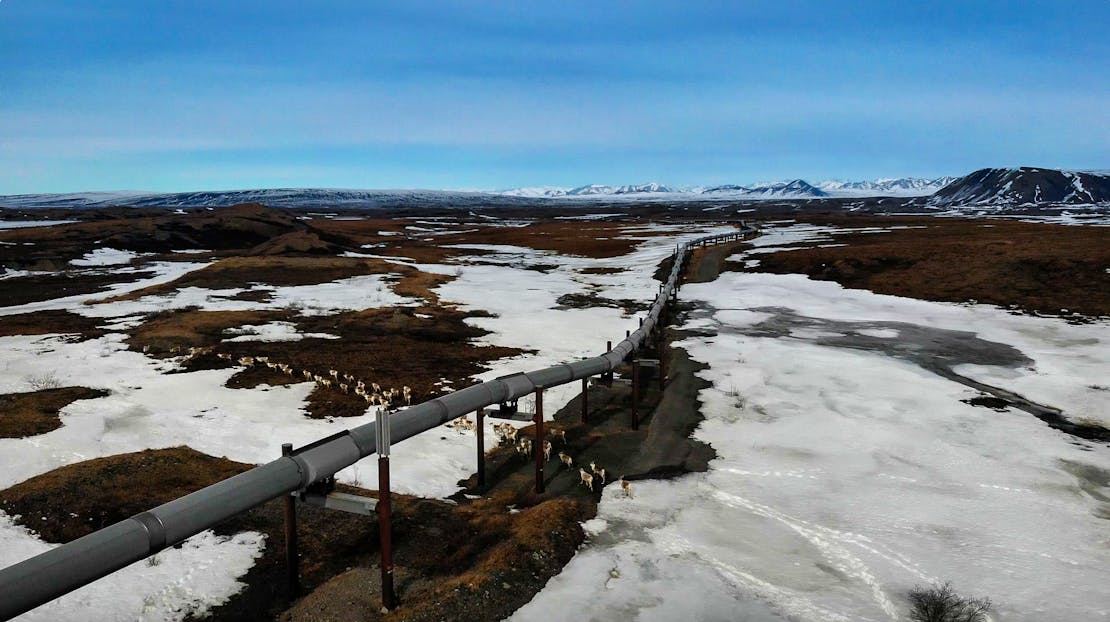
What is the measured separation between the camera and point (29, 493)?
11.2m

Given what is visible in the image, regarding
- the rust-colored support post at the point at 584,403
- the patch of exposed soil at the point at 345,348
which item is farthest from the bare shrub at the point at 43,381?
the rust-colored support post at the point at 584,403

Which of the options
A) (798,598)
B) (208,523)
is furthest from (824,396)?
(208,523)

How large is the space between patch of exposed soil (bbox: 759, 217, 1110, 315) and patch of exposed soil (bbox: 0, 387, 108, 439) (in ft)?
135

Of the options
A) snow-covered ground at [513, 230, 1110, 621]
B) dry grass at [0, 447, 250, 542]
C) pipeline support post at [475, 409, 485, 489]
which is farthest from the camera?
pipeline support post at [475, 409, 485, 489]

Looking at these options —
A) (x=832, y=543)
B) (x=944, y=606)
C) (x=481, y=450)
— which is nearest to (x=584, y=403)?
(x=481, y=450)

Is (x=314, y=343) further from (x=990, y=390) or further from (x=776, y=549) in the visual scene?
(x=990, y=390)

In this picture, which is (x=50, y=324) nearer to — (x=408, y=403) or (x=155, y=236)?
(x=408, y=403)

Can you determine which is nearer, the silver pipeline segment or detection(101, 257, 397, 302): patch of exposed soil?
the silver pipeline segment

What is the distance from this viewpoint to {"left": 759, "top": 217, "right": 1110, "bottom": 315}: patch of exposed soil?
34.4m

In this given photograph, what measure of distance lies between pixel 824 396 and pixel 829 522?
807cm

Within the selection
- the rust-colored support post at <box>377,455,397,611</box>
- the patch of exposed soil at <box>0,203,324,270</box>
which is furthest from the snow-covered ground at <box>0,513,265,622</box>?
the patch of exposed soil at <box>0,203,324,270</box>

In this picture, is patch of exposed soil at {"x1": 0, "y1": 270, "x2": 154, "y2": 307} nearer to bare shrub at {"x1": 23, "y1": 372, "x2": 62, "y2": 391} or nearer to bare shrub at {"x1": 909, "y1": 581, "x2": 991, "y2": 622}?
bare shrub at {"x1": 23, "y1": 372, "x2": 62, "y2": 391}

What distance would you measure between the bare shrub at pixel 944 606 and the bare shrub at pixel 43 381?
77.4ft

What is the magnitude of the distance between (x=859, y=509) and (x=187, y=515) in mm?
11380
